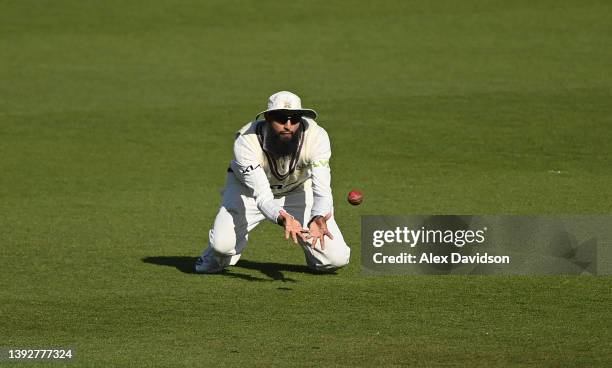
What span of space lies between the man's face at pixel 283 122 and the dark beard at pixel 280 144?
97 millimetres

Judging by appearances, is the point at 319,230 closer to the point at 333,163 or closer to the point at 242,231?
the point at 242,231

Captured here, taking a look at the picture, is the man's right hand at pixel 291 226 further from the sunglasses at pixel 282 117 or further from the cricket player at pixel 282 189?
the sunglasses at pixel 282 117

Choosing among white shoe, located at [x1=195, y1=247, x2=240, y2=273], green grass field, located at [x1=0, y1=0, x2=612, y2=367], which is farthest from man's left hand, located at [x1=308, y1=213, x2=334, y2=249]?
white shoe, located at [x1=195, y1=247, x2=240, y2=273]

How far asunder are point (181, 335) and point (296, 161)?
2.51m

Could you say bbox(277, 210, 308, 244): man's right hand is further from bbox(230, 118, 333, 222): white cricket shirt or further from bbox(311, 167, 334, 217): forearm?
bbox(311, 167, 334, 217): forearm

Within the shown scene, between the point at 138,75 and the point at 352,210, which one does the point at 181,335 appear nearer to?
the point at 352,210

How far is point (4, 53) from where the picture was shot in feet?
86.1

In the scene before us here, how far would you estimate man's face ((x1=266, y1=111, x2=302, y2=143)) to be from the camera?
10695 millimetres

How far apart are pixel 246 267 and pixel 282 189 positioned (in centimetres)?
93

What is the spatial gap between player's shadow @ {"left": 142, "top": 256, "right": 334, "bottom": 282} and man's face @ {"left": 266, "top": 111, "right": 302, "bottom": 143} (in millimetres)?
1414

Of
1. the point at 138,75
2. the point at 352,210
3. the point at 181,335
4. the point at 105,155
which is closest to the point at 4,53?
the point at 138,75

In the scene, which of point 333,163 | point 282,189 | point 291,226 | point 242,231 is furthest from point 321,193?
point 333,163

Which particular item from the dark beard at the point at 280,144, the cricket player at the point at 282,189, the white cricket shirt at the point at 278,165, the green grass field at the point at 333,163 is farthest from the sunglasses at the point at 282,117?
the green grass field at the point at 333,163

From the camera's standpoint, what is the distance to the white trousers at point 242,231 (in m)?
11.3
